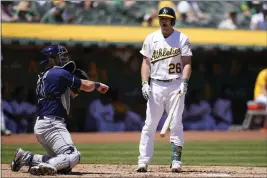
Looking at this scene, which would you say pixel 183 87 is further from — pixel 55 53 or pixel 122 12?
pixel 122 12

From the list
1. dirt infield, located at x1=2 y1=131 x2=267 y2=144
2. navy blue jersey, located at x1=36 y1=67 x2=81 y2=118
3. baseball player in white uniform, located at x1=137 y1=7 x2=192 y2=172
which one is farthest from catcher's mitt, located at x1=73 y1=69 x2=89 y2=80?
dirt infield, located at x1=2 y1=131 x2=267 y2=144

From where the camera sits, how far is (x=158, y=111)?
26.4 ft

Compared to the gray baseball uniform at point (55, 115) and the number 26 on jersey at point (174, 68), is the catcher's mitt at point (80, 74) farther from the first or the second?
the number 26 on jersey at point (174, 68)

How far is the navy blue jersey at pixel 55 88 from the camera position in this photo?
7562 mm

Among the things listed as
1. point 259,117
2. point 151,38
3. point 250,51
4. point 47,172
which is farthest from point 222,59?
point 47,172

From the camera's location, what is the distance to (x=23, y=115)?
1672cm

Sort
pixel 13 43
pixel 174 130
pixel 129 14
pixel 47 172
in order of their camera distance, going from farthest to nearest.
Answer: pixel 129 14 → pixel 13 43 → pixel 174 130 → pixel 47 172

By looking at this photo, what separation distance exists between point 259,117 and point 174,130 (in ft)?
34.3

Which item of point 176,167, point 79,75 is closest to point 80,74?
point 79,75

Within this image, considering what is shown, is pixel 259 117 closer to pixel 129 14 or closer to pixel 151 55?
pixel 129 14

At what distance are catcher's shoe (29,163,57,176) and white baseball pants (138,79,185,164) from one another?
1.18 m

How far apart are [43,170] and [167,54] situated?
1.97 m

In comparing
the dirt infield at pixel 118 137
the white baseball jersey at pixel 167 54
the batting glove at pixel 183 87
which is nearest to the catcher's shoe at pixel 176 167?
the batting glove at pixel 183 87

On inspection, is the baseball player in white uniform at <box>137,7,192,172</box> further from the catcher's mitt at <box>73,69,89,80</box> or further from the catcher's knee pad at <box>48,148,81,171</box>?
the catcher's knee pad at <box>48,148,81,171</box>
